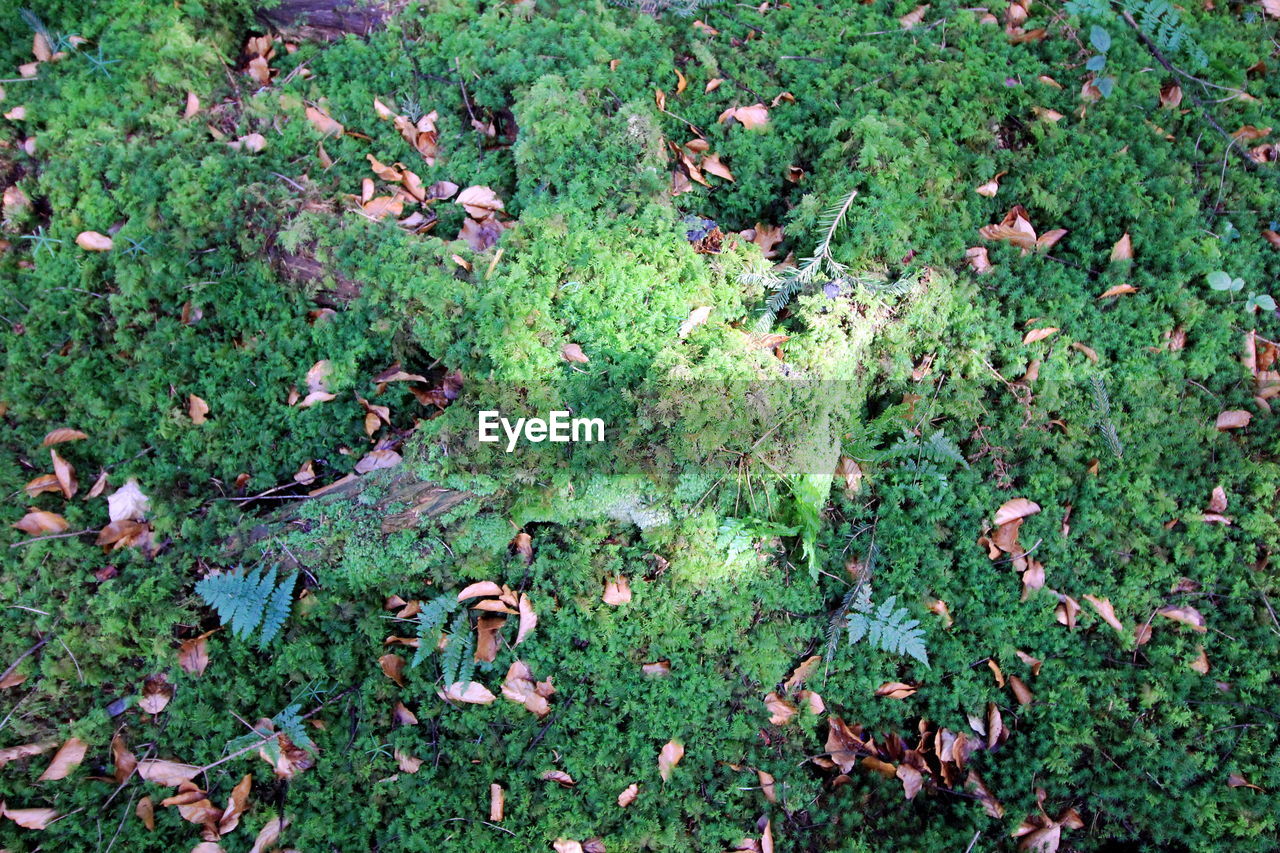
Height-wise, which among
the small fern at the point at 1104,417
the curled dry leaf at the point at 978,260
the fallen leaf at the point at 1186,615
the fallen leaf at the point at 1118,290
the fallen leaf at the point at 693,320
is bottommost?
the fallen leaf at the point at 1186,615

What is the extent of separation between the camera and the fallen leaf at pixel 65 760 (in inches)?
145

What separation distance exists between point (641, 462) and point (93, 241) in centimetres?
396

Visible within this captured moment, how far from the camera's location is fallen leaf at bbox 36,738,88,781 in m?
3.68

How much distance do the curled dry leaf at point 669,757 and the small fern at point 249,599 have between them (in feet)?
7.16

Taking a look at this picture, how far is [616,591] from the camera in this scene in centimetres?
396

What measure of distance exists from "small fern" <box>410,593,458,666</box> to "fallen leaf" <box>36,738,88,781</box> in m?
1.77

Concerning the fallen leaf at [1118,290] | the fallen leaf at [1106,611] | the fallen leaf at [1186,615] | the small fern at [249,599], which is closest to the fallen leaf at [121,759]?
the small fern at [249,599]

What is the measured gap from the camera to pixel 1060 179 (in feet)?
15.4

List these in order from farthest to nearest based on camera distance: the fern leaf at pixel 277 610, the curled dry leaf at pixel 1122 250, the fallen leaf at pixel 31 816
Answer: the curled dry leaf at pixel 1122 250, the fern leaf at pixel 277 610, the fallen leaf at pixel 31 816

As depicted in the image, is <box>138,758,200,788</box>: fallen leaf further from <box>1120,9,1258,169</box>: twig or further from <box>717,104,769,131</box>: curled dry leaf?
<box>1120,9,1258,169</box>: twig

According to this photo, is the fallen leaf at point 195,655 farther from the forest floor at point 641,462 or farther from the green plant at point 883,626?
the green plant at point 883,626

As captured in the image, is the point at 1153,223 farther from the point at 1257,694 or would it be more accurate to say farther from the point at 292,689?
the point at 292,689

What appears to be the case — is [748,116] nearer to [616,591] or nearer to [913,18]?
[913,18]

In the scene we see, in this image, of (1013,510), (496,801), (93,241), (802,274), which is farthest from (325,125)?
(1013,510)
